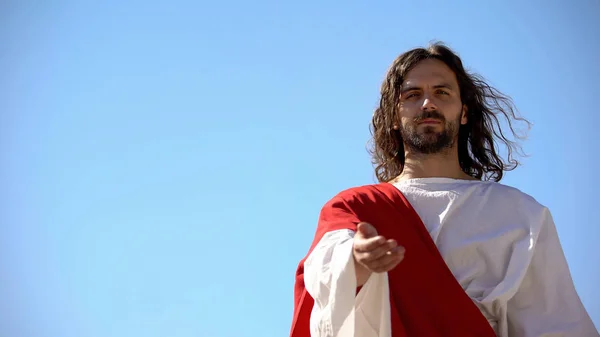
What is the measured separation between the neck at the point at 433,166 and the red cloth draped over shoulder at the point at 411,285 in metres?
0.48

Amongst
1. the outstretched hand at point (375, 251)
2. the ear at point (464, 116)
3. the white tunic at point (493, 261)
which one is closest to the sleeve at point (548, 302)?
the white tunic at point (493, 261)

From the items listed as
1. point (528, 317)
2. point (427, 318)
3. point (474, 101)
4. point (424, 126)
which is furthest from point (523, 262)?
point (474, 101)

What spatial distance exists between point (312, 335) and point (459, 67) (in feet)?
6.37

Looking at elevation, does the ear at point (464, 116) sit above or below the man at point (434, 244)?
above

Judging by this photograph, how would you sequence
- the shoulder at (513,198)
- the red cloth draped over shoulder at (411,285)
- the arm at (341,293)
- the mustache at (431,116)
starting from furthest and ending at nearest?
the mustache at (431,116) → the shoulder at (513,198) → the red cloth draped over shoulder at (411,285) → the arm at (341,293)

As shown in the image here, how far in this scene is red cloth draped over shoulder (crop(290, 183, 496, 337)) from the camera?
11.1 ft

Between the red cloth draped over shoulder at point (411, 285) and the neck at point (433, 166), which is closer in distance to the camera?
the red cloth draped over shoulder at point (411, 285)

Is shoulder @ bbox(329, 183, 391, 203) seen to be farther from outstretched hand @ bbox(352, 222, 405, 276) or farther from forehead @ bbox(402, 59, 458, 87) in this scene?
outstretched hand @ bbox(352, 222, 405, 276)

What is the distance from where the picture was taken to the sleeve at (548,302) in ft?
11.6

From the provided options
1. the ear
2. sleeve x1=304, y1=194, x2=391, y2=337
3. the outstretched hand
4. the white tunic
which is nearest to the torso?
the white tunic

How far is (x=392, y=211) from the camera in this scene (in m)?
3.73

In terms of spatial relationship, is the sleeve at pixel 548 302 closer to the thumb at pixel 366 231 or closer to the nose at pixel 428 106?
the nose at pixel 428 106

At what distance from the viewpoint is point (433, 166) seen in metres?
4.16

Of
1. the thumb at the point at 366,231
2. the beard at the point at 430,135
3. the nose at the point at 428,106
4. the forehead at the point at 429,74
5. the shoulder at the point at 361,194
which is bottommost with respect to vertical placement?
the thumb at the point at 366,231
